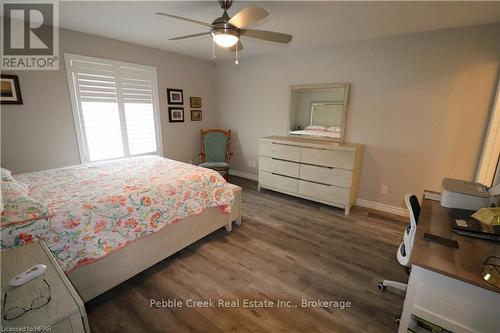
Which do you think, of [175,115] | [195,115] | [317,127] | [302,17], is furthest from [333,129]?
[175,115]

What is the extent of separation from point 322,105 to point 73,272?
3.50m

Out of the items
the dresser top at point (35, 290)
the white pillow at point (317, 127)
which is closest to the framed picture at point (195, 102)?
the white pillow at point (317, 127)

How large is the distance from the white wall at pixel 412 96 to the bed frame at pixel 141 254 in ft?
A: 7.70

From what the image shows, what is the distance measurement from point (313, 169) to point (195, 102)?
106 inches

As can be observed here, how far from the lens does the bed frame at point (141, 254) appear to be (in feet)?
5.44

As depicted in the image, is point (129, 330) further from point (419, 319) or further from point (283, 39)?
point (283, 39)

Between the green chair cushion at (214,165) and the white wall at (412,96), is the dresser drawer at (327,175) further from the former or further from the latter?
the green chair cushion at (214,165)

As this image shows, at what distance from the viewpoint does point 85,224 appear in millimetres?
1624

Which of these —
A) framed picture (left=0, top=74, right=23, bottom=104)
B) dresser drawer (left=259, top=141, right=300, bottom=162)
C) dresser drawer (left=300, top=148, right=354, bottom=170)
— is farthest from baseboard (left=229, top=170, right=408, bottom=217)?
framed picture (left=0, top=74, right=23, bottom=104)

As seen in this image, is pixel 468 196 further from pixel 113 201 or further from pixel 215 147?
pixel 215 147

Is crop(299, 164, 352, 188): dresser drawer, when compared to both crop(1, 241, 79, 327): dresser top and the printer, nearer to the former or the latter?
the printer

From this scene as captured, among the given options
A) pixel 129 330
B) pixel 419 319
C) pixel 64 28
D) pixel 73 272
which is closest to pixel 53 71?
pixel 64 28

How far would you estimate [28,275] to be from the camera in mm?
986

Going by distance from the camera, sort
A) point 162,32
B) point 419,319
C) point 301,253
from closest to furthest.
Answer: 1. point 419,319
2. point 301,253
3. point 162,32
